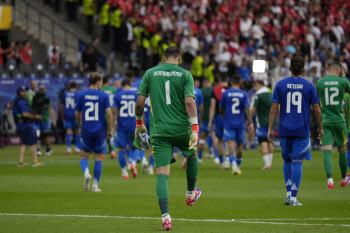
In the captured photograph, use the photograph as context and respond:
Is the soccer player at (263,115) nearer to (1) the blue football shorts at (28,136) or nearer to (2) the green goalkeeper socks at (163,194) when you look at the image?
(1) the blue football shorts at (28,136)

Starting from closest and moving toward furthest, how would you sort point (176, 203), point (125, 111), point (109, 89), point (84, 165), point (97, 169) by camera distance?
point (176, 203) < point (97, 169) < point (84, 165) < point (125, 111) < point (109, 89)

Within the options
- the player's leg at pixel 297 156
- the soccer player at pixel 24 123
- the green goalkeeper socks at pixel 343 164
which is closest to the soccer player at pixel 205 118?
the soccer player at pixel 24 123

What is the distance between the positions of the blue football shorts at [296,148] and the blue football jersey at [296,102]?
102mm

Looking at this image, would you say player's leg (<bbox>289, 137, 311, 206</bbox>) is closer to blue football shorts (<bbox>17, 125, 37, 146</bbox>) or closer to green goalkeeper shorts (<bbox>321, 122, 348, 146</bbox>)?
green goalkeeper shorts (<bbox>321, 122, 348, 146</bbox>)

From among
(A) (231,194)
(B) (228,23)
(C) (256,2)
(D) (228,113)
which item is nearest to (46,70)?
(B) (228,23)

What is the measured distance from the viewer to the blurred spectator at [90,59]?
33.7 m

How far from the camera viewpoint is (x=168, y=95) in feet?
33.6

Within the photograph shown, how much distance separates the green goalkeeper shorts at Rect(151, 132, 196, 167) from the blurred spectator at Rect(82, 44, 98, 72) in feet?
78.1

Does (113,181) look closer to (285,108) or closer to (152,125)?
(285,108)

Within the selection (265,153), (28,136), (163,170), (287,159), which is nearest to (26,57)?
(28,136)

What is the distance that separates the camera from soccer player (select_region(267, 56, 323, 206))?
12.4m

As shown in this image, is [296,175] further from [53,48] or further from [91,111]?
[53,48]

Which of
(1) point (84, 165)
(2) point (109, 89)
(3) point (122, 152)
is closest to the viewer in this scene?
(1) point (84, 165)

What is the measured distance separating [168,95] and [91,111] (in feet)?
18.8
